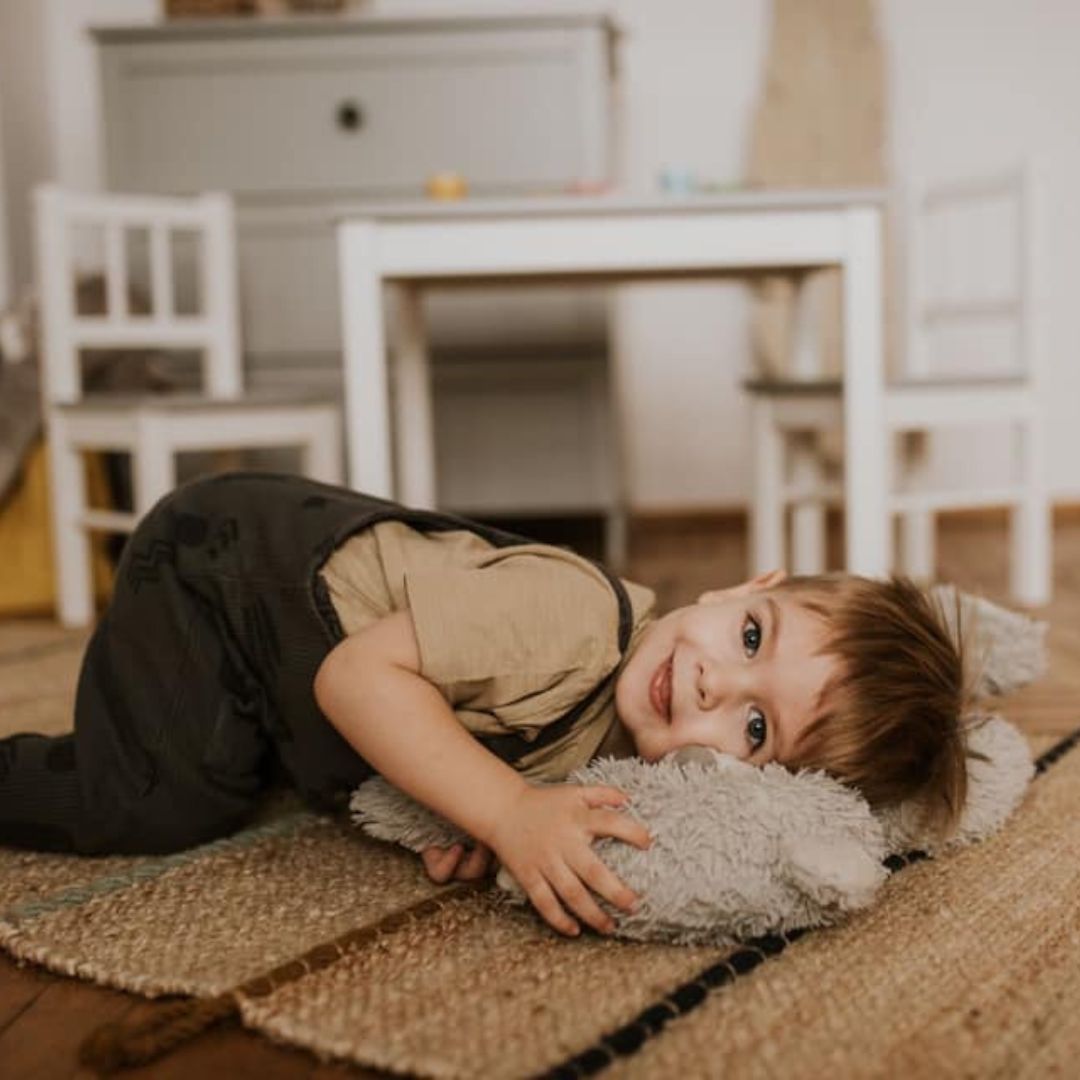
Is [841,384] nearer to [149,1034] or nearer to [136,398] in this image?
[136,398]

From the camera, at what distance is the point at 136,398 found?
2205mm

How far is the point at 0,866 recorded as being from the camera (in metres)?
1.03

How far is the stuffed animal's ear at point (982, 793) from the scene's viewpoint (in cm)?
97

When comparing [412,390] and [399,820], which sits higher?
[412,390]

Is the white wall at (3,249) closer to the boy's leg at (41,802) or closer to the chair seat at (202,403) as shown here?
the chair seat at (202,403)

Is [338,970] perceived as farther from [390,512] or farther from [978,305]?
[978,305]

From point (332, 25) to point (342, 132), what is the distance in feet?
0.70

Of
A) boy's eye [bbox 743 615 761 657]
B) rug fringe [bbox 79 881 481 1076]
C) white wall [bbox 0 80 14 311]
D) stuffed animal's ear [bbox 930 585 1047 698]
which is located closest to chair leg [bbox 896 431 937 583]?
stuffed animal's ear [bbox 930 585 1047 698]

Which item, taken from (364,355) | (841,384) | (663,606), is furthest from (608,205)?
(663,606)

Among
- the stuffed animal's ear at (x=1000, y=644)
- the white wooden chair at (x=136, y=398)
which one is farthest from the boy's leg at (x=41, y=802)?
the white wooden chair at (x=136, y=398)

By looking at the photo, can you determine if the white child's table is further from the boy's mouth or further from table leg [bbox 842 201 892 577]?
the boy's mouth

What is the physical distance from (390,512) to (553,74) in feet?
6.54

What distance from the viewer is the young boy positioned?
86cm

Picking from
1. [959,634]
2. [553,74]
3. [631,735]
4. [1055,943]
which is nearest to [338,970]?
[631,735]
